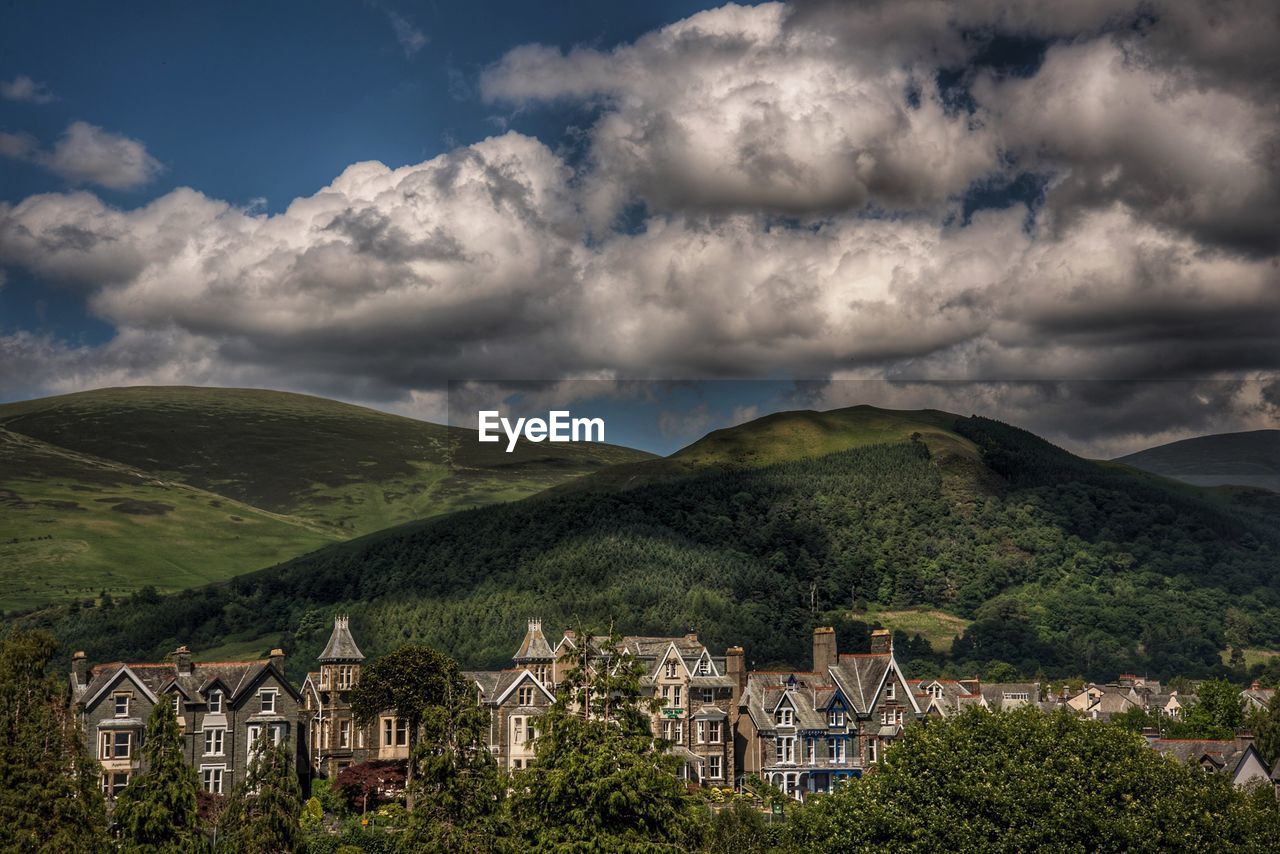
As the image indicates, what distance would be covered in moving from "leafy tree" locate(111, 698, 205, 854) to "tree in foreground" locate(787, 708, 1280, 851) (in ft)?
101

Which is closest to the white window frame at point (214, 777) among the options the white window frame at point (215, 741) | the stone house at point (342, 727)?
the white window frame at point (215, 741)

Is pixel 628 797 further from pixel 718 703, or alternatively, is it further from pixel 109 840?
pixel 718 703

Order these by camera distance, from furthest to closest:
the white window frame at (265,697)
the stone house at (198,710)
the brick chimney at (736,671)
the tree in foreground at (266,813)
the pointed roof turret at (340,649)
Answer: the brick chimney at (736,671), the pointed roof turret at (340,649), the white window frame at (265,697), the stone house at (198,710), the tree in foreground at (266,813)

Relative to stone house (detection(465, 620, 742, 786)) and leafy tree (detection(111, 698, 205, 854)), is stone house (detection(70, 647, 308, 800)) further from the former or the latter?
leafy tree (detection(111, 698, 205, 854))

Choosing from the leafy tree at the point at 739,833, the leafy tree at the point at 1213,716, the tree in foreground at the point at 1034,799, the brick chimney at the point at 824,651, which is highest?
the brick chimney at the point at 824,651

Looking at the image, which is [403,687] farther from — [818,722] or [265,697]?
[818,722]

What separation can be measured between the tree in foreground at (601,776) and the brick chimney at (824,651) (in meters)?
69.3

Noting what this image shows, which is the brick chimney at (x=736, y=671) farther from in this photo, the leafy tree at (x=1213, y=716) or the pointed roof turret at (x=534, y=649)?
the leafy tree at (x=1213, y=716)

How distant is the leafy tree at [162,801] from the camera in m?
60.7

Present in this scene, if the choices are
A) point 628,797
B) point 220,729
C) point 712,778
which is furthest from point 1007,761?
point 220,729

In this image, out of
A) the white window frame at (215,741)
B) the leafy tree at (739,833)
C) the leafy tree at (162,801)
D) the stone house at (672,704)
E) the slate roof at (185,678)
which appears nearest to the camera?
the leafy tree at (162,801)

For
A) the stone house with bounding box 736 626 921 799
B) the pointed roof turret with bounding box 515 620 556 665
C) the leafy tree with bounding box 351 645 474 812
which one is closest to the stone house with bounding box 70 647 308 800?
the leafy tree with bounding box 351 645 474 812

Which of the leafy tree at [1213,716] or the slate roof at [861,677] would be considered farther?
the leafy tree at [1213,716]

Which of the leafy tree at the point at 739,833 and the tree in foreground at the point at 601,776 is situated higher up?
the tree in foreground at the point at 601,776
